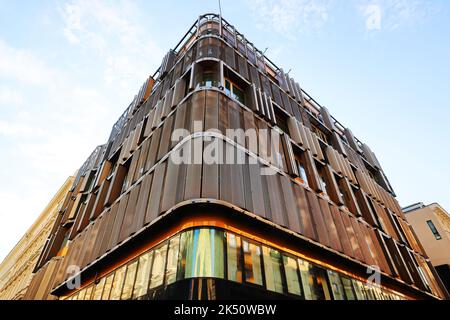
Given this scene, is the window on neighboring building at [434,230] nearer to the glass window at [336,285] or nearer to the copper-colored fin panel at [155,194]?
the glass window at [336,285]

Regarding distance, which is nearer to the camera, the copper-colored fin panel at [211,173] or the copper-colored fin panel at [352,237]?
the copper-colored fin panel at [211,173]

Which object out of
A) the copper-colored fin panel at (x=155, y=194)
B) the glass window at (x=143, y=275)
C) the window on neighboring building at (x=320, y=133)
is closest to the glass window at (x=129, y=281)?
the glass window at (x=143, y=275)

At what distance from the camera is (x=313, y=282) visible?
823 cm

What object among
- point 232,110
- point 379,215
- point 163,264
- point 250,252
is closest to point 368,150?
point 379,215

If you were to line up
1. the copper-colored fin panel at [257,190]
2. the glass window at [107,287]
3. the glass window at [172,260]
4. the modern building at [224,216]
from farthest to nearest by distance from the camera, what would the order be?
1. the glass window at [107,287]
2. the copper-colored fin panel at [257,190]
3. the modern building at [224,216]
4. the glass window at [172,260]

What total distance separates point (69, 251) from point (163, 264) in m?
8.91

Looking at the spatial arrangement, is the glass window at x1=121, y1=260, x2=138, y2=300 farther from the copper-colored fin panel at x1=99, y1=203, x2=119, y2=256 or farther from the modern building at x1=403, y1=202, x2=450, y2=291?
the modern building at x1=403, y1=202, x2=450, y2=291

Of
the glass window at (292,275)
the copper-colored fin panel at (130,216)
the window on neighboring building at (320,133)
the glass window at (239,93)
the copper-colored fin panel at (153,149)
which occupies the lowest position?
the glass window at (292,275)

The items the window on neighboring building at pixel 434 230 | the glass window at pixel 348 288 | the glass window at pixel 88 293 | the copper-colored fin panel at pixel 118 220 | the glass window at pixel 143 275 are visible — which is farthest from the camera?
the window on neighboring building at pixel 434 230

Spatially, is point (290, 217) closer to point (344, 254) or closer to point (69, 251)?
point (344, 254)

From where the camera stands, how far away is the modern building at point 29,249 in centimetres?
2884

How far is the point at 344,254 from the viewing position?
9.86 metres

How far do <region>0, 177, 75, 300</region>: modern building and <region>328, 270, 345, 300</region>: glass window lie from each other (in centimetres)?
3040

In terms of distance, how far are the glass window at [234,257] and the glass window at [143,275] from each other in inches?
94.9
